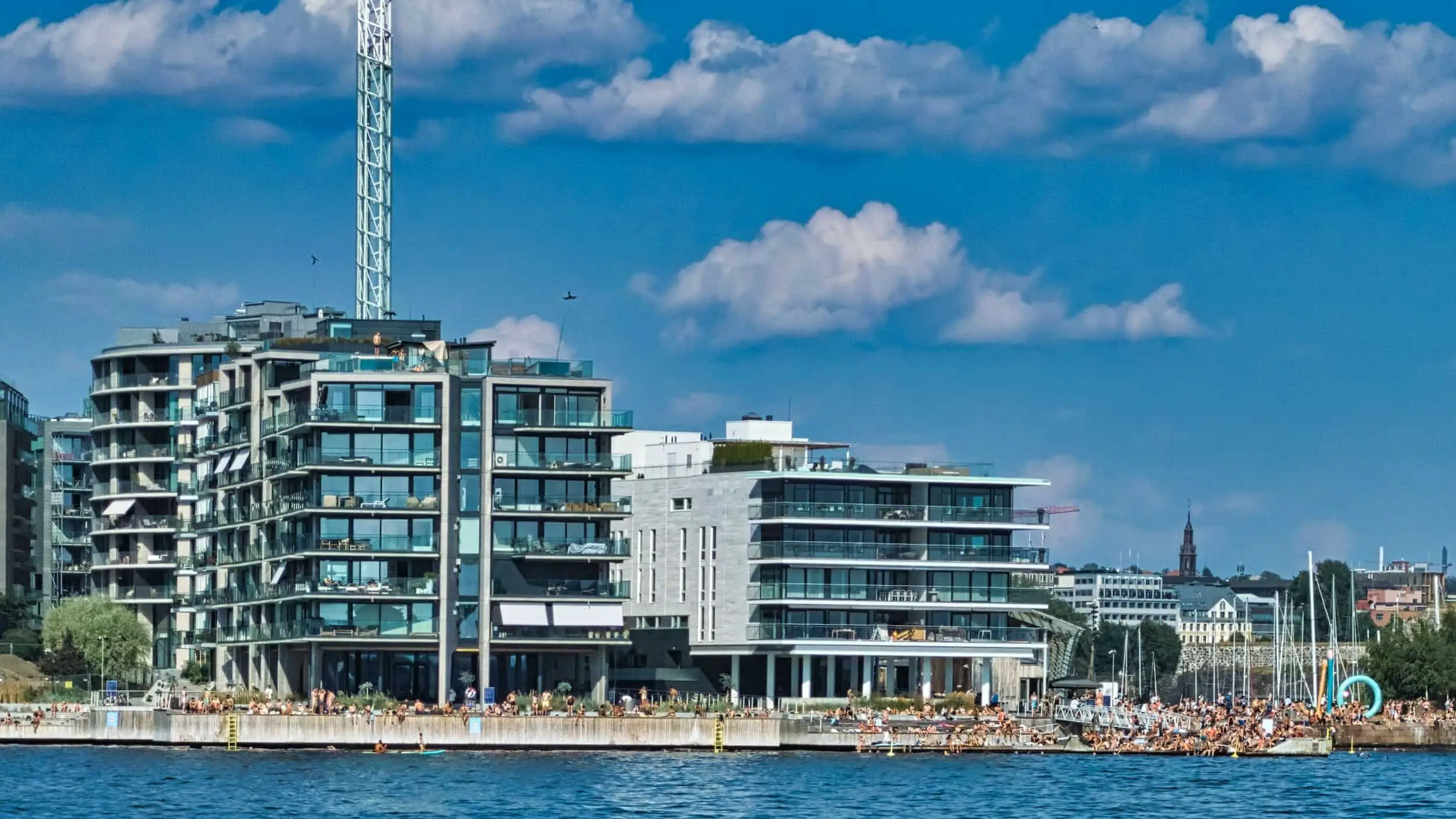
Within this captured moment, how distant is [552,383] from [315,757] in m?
27.8

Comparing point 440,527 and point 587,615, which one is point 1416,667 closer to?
point 587,615

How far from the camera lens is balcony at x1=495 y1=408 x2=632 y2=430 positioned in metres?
134

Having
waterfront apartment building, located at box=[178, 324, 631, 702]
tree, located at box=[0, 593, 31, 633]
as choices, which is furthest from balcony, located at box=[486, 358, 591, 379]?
tree, located at box=[0, 593, 31, 633]

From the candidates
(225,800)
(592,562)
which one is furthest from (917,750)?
(225,800)

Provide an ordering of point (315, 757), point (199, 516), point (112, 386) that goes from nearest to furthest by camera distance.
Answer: point (315, 757)
point (199, 516)
point (112, 386)

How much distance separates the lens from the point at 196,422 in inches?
6230

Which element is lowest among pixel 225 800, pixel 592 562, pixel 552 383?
pixel 225 800

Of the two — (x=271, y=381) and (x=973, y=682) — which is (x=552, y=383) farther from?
(x=973, y=682)

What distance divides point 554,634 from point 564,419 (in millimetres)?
11211

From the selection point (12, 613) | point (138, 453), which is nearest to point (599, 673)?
point (138, 453)

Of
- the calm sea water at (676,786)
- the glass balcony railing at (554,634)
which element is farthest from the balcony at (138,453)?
the calm sea water at (676,786)

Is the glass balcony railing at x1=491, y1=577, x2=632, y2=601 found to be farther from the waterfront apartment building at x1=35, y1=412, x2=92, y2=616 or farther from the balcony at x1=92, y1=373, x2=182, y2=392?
the waterfront apartment building at x1=35, y1=412, x2=92, y2=616

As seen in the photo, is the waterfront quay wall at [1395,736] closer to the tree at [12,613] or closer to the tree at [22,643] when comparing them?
the tree at [22,643]

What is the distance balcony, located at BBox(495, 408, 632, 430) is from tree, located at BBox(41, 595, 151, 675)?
36.8 meters
